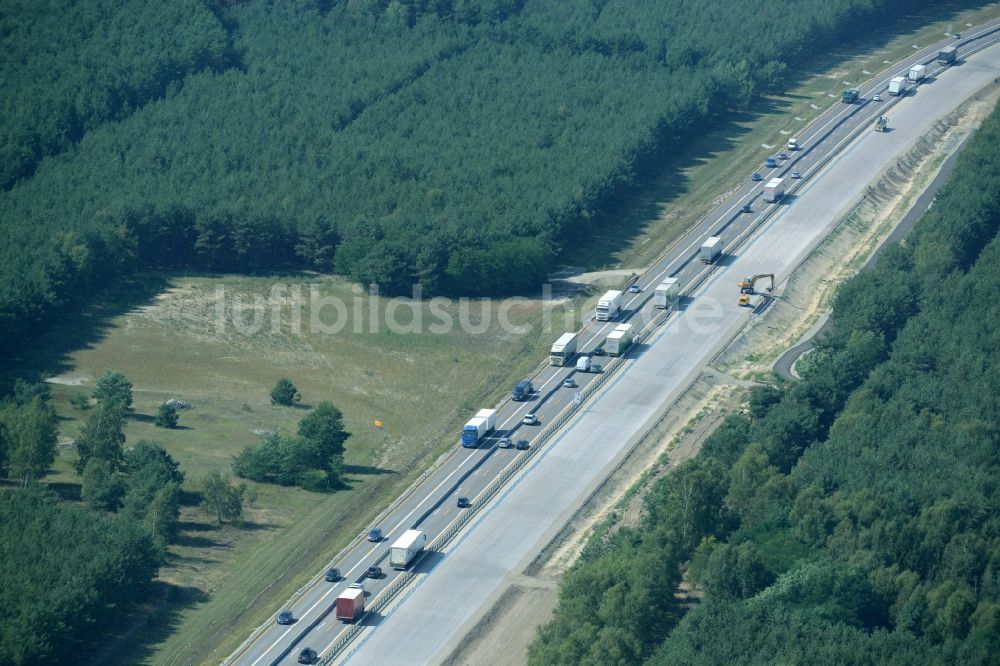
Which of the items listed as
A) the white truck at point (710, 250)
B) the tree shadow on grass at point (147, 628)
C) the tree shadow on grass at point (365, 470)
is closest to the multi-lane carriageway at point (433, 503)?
the white truck at point (710, 250)

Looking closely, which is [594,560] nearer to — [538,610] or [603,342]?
[538,610]

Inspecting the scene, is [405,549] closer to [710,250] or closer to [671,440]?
[671,440]

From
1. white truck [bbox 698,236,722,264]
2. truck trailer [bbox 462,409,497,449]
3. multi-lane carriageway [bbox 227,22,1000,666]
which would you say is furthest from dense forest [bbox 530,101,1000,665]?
white truck [bbox 698,236,722,264]

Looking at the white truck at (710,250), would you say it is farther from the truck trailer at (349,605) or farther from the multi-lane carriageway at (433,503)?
the truck trailer at (349,605)

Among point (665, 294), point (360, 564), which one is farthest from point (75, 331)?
point (665, 294)

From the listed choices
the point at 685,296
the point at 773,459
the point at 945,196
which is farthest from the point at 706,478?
the point at 945,196
